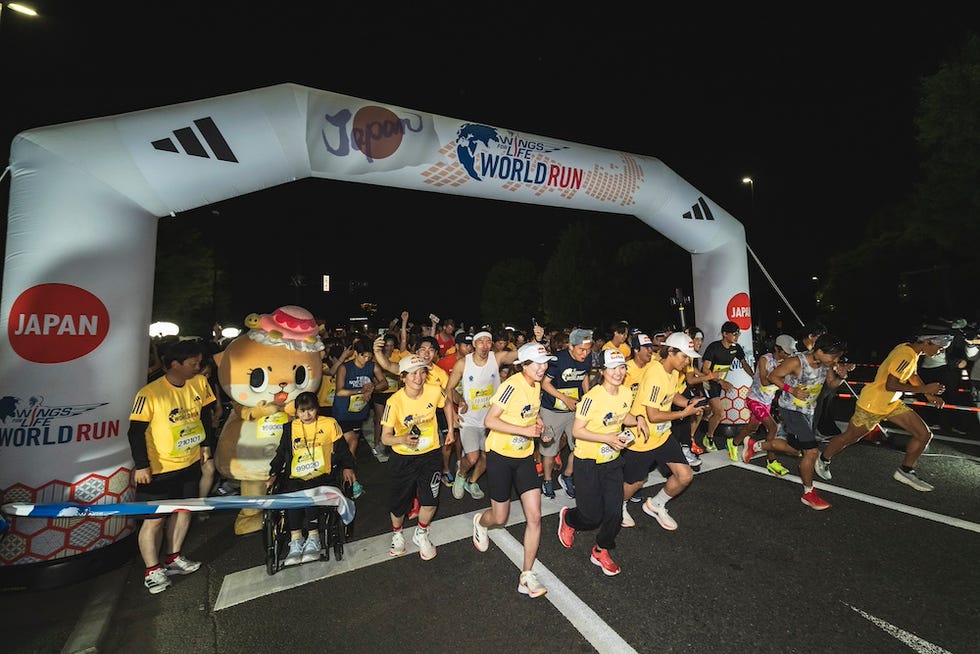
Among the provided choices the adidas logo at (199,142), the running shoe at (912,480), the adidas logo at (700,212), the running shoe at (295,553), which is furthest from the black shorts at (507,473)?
the adidas logo at (700,212)

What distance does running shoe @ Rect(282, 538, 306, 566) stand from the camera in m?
4.33

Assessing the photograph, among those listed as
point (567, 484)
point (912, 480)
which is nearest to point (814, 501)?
point (912, 480)

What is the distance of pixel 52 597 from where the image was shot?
3990 millimetres

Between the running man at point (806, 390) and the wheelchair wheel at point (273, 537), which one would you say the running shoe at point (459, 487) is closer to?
the wheelchair wheel at point (273, 537)

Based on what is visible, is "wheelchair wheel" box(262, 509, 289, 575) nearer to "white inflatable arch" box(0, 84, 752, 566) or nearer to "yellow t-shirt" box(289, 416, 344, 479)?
"yellow t-shirt" box(289, 416, 344, 479)

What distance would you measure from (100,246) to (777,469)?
8594mm

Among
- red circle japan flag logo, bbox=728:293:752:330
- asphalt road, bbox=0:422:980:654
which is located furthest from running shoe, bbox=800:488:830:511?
red circle japan flag logo, bbox=728:293:752:330

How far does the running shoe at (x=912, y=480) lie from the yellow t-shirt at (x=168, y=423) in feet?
27.8

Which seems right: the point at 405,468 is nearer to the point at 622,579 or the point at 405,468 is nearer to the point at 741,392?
the point at 622,579

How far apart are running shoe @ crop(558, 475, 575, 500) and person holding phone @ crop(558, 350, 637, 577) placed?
1663 mm

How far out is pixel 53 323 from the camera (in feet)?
13.7

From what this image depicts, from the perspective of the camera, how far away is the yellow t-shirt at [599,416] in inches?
164

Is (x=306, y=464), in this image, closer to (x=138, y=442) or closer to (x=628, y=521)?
(x=138, y=442)

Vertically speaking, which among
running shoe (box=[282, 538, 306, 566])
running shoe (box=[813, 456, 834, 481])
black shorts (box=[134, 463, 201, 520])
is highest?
black shorts (box=[134, 463, 201, 520])
